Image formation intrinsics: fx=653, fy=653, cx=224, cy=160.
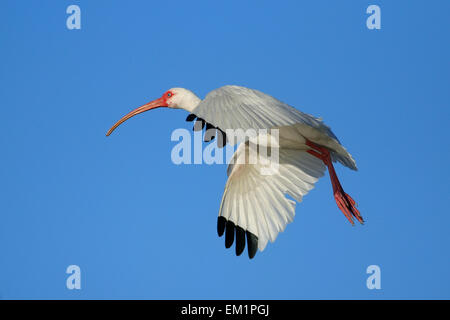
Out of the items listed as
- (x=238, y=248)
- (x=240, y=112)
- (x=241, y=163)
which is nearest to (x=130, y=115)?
(x=241, y=163)

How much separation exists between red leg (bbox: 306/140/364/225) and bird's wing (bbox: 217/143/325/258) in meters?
0.46

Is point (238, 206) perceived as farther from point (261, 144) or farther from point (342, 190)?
point (342, 190)

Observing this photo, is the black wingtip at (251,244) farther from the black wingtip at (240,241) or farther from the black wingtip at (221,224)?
the black wingtip at (221,224)

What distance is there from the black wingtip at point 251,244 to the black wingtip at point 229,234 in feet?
1.05

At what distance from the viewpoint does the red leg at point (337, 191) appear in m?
13.2

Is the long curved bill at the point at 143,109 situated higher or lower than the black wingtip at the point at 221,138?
higher

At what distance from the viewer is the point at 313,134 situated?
41.6 ft

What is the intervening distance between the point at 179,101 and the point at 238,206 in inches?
109

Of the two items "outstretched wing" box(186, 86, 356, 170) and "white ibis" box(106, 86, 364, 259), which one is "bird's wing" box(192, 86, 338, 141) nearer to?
"outstretched wing" box(186, 86, 356, 170)

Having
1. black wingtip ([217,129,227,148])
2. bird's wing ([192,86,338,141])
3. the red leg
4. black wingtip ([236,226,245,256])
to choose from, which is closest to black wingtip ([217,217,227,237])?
black wingtip ([236,226,245,256])

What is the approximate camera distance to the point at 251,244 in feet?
42.3

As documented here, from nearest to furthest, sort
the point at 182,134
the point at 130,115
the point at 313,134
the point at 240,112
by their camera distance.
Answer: the point at 240,112, the point at 182,134, the point at 313,134, the point at 130,115

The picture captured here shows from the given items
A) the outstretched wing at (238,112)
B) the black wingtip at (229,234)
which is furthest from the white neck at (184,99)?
the outstretched wing at (238,112)

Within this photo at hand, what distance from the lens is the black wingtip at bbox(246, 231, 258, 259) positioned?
12.8m
